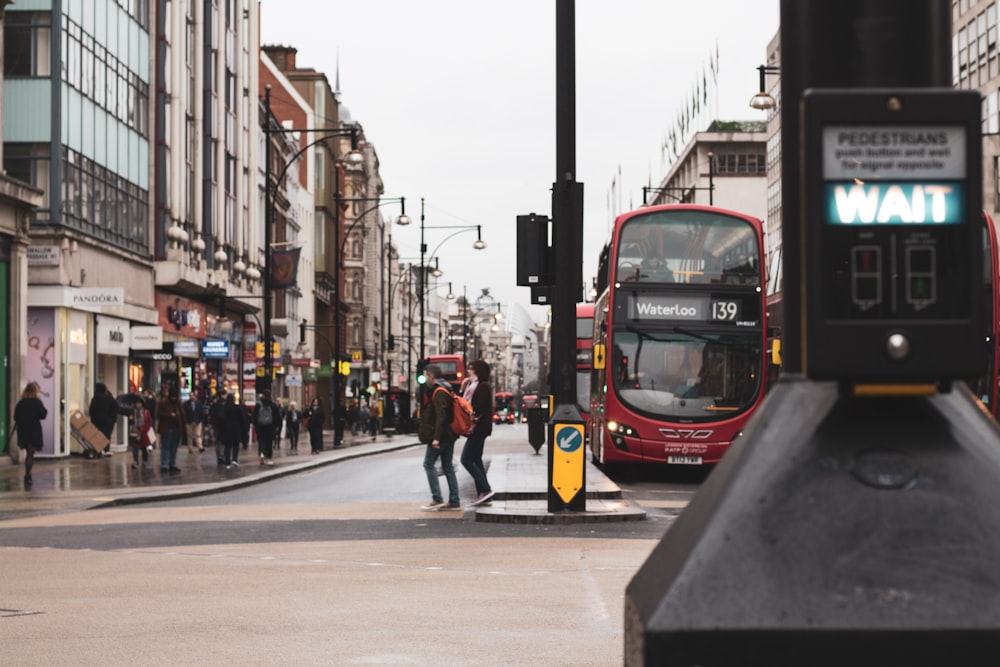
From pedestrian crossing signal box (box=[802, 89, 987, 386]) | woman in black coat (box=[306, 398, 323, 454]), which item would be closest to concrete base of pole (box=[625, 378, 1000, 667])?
pedestrian crossing signal box (box=[802, 89, 987, 386])

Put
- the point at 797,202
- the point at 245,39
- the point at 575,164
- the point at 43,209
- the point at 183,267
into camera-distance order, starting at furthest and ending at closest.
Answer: the point at 245,39 → the point at 183,267 → the point at 43,209 → the point at 575,164 → the point at 797,202

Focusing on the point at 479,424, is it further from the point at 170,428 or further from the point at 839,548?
the point at 839,548

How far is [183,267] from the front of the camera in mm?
47094

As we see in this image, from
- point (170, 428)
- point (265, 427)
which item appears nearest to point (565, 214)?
point (170, 428)

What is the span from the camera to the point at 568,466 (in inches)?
661

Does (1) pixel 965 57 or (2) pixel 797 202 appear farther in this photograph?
(1) pixel 965 57

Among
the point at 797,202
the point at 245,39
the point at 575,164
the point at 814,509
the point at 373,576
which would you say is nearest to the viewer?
the point at 814,509

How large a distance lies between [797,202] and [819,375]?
0.39m

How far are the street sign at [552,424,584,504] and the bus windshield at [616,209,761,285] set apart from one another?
7.75m

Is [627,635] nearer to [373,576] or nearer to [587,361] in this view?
[373,576]

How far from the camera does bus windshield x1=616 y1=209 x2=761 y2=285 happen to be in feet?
78.5

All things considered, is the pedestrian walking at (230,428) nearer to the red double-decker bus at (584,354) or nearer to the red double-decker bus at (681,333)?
the red double-decker bus at (681,333)

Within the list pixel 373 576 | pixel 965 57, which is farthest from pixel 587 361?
pixel 965 57

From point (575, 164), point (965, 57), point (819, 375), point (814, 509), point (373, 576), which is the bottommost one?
point (373, 576)
